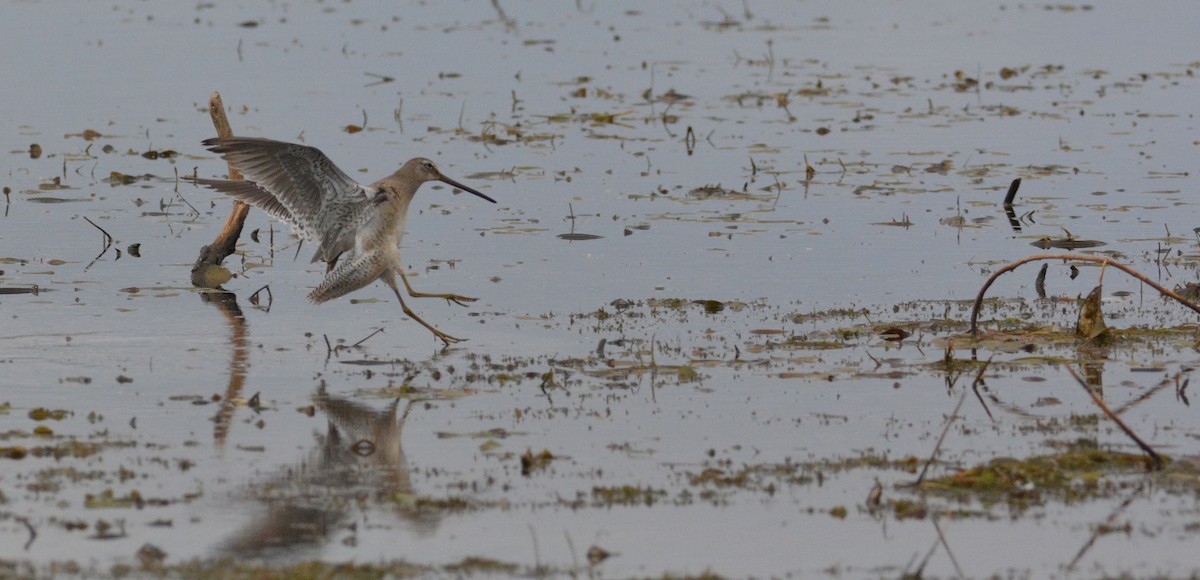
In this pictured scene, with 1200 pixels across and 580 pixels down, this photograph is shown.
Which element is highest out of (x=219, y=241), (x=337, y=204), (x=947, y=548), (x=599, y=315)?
(x=337, y=204)

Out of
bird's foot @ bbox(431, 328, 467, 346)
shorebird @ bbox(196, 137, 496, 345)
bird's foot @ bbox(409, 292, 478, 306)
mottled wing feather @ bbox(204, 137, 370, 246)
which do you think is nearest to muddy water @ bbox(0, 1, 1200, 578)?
bird's foot @ bbox(431, 328, 467, 346)

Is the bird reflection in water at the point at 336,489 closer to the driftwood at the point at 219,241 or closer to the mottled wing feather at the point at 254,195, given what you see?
the mottled wing feather at the point at 254,195

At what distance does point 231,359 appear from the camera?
11078 mm

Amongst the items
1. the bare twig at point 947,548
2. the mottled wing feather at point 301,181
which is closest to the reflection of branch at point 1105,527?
the bare twig at point 947,548

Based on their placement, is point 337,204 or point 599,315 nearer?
point 337,204

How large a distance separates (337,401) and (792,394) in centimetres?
245

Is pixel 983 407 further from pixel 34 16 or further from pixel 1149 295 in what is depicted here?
pixel 34 16

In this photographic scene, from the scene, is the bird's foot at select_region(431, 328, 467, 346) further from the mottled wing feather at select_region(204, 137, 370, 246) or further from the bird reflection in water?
the bird reflection in water

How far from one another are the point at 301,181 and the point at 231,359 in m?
1.30

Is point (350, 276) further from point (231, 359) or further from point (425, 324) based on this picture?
point (231, 359)

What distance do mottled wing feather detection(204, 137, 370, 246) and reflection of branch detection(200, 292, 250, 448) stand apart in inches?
32.0

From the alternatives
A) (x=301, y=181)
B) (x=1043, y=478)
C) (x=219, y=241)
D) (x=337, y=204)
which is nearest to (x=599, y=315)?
(x=337, y=204)

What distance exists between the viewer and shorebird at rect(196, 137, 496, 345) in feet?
37.7

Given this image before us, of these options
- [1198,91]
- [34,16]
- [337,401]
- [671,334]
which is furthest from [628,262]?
[34,16]
